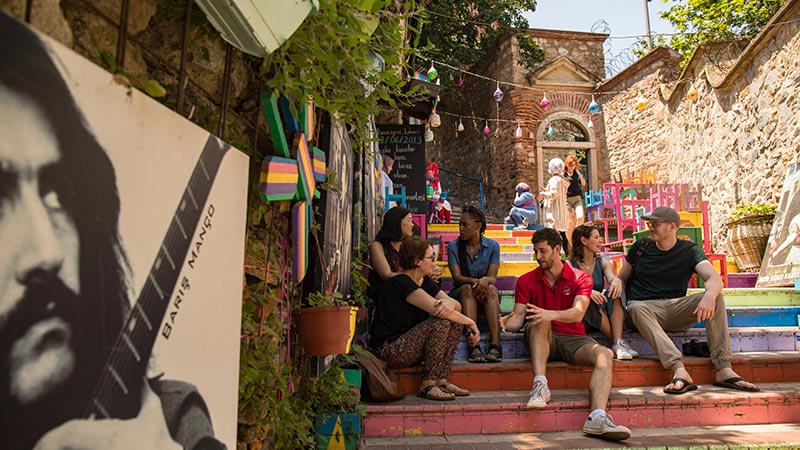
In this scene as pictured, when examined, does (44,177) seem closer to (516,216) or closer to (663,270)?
(663,270)

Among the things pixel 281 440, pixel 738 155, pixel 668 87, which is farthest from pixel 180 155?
pixel 668 87

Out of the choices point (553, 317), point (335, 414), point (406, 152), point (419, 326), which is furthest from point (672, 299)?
point (406, 152)

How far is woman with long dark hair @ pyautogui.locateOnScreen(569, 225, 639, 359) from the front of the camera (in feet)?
15.1

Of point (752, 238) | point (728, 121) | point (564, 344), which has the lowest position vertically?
point (564, 344)

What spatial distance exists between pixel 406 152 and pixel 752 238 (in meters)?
5.77

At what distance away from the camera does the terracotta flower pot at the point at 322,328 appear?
8.57ft

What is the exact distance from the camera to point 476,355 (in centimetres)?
453

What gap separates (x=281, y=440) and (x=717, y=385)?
11.1ft

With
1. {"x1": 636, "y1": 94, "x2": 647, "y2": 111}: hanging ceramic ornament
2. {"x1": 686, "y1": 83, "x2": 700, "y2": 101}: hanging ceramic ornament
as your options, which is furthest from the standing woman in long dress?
{"x1": 636, "y1": 94, "x2": 647, "y2": 111}: hanging ceramic ornament

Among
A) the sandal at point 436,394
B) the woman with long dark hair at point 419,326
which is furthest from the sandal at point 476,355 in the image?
the sandal at point 436,394

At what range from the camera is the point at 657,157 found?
15344 mm

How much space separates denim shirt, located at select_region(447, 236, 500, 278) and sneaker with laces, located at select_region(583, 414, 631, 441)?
72.6 inches

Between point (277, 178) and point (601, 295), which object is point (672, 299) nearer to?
point (601, 295)

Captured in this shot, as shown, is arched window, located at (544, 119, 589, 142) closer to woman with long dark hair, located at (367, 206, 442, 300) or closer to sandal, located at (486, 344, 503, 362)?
woman with long dark hair, located at (367, 206, 442, 300)
